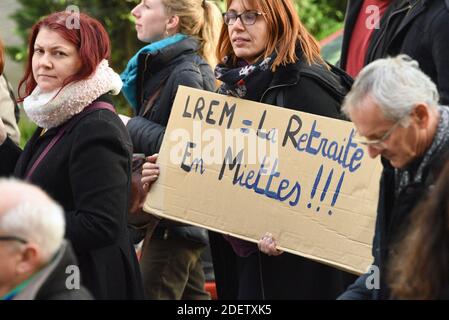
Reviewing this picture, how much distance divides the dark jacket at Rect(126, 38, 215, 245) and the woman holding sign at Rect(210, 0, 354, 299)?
695 millimetres

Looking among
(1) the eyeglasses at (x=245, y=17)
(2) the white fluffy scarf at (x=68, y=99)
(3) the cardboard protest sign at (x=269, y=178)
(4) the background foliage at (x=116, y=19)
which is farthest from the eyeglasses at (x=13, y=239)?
(4) the background foliage at (x=116, y=19)

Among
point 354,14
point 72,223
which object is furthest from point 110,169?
point 354,14

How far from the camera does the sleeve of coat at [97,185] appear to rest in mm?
5137

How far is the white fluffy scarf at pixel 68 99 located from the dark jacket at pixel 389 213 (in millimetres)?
1426

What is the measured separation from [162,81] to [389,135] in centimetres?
256

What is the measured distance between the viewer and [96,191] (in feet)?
16.9

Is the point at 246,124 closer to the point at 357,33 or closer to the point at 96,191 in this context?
the point at 96,191

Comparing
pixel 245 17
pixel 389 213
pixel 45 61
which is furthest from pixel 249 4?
pixel 389 213

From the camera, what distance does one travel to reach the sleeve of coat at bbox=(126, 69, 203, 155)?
6.36 m

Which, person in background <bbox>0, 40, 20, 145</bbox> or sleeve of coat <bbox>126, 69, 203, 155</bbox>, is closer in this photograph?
sleeve of coat <bbox>126, 69, 203, 155</bbox>

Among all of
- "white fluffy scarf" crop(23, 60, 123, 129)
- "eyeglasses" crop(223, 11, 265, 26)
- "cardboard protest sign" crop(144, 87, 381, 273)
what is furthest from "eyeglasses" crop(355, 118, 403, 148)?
"eyeglasses" crop(223, 11, 265, 26)

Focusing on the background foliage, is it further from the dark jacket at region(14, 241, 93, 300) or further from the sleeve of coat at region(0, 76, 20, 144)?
the dark jacket at region(14, 241, 93, 300)

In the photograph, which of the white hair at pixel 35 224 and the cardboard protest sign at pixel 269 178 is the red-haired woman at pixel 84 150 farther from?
the white hair at pixel 35 224
